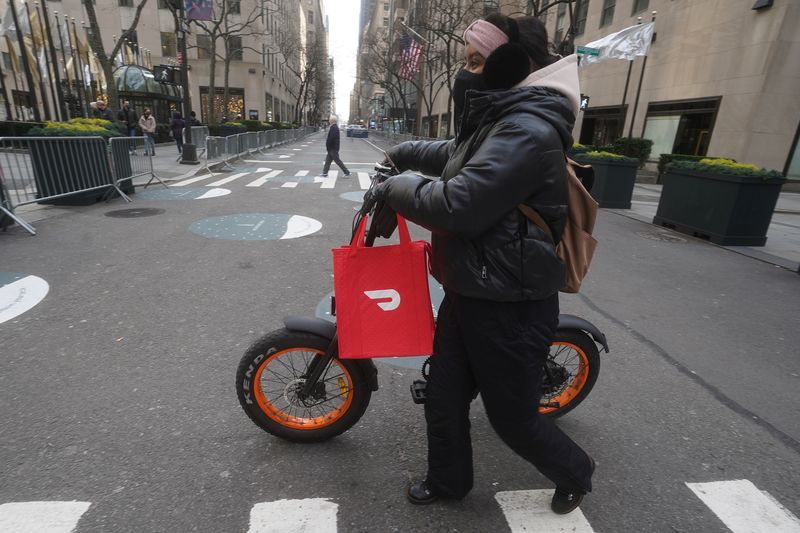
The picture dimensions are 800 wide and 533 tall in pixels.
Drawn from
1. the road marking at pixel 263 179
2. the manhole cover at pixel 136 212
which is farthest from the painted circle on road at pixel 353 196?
the manhole cover at pixel 136 212

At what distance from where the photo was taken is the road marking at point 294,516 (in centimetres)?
209

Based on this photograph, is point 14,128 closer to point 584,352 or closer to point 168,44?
point 584,352

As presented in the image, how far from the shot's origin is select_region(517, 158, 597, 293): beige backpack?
1.88 meters

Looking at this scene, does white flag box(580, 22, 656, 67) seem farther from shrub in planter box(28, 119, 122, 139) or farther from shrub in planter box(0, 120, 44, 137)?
shrub in planter box(0, 120, 44, 137)

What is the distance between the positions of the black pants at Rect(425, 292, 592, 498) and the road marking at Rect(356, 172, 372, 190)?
37.7 feet

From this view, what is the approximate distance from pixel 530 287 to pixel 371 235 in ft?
2.48

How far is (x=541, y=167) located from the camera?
5.28ft

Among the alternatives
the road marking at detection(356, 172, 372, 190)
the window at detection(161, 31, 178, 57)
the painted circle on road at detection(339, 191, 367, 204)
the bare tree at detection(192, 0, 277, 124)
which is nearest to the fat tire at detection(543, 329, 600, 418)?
the painted circle on road at detection(339, 191, 367, 204)

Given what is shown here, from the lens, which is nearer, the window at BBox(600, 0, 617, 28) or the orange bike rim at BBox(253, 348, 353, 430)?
the orange bike rim at BBox(253, 348, 353, 430)

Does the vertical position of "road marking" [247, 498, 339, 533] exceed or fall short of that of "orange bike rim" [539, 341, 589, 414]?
it falls short

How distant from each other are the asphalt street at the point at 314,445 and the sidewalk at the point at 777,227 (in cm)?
170

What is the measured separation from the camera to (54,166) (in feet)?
26.4

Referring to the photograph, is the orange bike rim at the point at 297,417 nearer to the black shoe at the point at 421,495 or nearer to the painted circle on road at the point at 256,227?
the black shoe at the point at 421,495

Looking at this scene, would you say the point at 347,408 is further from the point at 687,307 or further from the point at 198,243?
the point at 198,243
